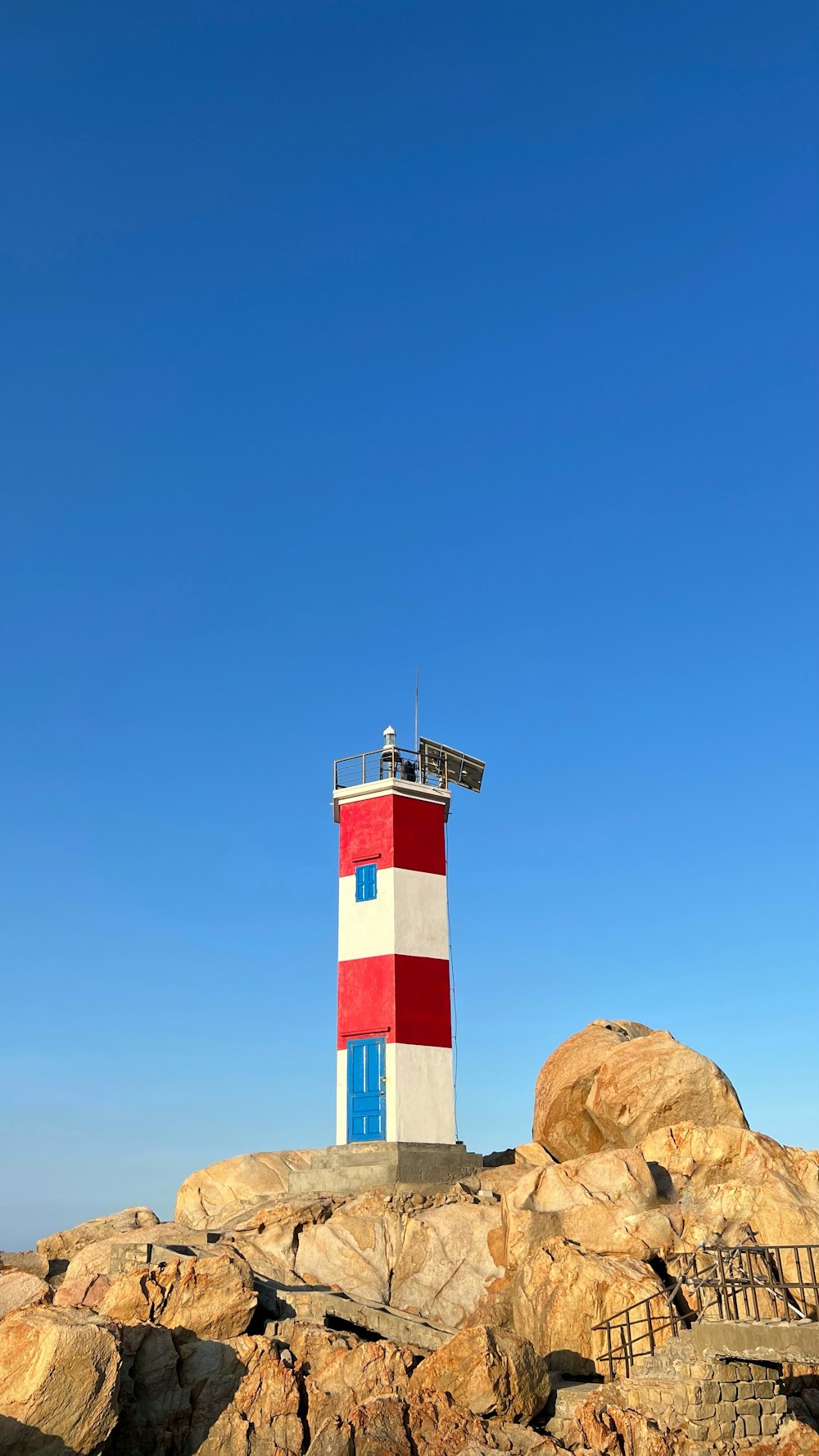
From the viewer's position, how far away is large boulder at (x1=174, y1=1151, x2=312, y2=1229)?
96.4 ft

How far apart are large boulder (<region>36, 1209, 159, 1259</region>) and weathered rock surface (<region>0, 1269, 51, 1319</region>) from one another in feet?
19.7

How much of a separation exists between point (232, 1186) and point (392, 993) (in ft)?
21.4

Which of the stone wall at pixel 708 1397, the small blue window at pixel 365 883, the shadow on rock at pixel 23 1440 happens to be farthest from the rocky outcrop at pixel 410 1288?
the small blue window at pixel 365 883

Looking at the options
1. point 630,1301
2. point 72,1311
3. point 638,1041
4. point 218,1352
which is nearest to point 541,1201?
point 630,1301

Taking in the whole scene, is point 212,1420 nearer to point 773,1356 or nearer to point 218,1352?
point 218,1352

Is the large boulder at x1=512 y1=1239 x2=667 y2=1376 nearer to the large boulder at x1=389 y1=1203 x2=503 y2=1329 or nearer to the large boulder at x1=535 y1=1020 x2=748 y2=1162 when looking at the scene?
the large boulder at x1=389 y1=1203 x2=503 y2=1329

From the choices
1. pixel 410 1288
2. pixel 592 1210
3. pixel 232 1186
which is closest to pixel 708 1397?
pixel 592 1210

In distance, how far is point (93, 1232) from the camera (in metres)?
27.7

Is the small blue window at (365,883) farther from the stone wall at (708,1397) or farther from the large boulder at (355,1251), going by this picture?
→ the stone wall at (708,1397)

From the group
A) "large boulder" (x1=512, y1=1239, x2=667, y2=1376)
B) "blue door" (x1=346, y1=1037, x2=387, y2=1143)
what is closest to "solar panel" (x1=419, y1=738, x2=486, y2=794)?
"blue door" (x1=346, y1=1037, x2=387, y2=1143)

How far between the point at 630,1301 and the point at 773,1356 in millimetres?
3825

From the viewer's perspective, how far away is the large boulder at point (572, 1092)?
29.6 meters

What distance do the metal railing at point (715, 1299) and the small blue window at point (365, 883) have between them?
12.8 metres

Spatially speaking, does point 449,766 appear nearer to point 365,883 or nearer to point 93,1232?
point 365,883
